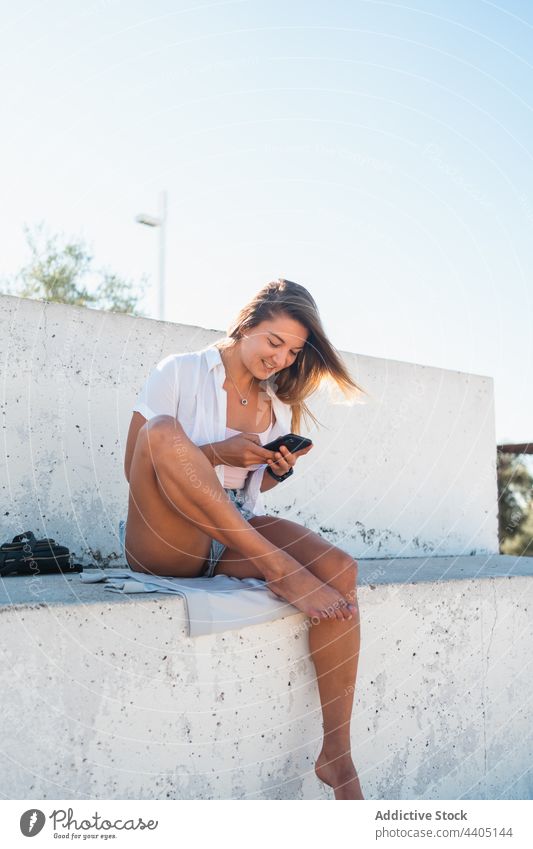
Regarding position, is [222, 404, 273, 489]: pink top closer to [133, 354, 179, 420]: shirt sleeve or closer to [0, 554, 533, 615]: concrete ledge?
[133, 354, 179, 420]: shirt sleeve

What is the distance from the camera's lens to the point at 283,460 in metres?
2.01

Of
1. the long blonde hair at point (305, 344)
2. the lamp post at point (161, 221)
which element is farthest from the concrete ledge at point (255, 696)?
the lamp post at point (161, 221)

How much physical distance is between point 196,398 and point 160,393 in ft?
0.39

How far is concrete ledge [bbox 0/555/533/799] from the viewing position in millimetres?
1537

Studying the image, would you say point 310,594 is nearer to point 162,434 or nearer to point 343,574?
point 343,574

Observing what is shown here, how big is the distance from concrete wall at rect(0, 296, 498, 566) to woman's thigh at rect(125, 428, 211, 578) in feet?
2.10

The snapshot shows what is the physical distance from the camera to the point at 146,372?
9.02ft

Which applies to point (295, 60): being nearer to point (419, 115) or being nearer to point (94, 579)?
point (419, 115)

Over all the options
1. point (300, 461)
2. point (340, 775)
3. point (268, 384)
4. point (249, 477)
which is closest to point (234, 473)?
point (249, 477)

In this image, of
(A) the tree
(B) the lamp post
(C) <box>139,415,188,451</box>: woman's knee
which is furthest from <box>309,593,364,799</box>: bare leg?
(A) the tree

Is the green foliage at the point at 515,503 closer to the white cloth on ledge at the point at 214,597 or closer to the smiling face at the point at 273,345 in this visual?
the smiling face at the point at 273,345

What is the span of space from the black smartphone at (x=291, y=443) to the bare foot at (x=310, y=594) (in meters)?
0.31

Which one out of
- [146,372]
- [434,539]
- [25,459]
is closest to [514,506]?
[434,539]

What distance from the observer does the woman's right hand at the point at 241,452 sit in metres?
1.98
